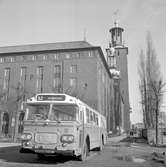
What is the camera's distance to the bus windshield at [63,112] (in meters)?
10.6

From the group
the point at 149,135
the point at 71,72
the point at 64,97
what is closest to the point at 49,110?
the point at 64,97

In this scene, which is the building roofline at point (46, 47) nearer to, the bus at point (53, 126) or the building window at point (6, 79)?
the building window at point (6, 79)

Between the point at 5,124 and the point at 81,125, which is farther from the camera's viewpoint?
the point at 5,124

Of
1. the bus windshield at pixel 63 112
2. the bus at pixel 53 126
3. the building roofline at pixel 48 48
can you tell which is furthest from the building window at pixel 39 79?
the bus windshield at pixel 63 112

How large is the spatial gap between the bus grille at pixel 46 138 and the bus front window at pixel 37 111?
0.72 meters

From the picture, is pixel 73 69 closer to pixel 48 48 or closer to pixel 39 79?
pixel 39 79

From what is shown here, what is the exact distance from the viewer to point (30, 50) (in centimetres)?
6706

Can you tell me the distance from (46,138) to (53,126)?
58 centimetres

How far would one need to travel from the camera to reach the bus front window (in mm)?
10780

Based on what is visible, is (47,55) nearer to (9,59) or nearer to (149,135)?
(9,59)

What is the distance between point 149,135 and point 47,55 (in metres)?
40.3

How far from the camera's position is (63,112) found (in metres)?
10.7

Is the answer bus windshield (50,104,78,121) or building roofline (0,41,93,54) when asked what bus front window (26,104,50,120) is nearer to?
bus windshield (50,104,78,121)

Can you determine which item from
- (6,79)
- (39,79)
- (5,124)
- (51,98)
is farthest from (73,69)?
(51,98)
